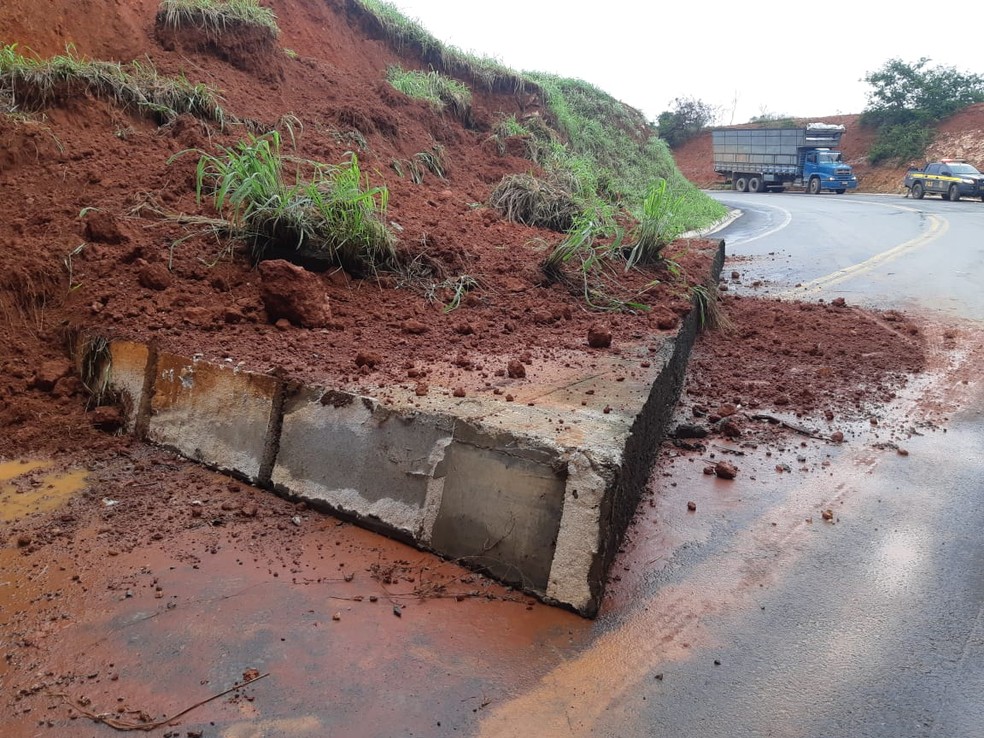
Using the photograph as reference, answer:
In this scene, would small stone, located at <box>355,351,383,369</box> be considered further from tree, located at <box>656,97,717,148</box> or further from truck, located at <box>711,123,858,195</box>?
tree, located at <box>656,97,717,148</box>

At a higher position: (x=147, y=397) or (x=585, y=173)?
(x=585, y=173)

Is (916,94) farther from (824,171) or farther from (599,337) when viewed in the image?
(599,337)

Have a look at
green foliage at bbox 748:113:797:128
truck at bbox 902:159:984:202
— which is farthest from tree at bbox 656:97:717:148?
truck at bbox 902:159:984:202

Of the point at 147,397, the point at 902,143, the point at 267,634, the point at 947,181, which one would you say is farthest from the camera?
the point at 902,143

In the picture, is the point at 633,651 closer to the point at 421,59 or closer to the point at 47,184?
the point at 47,184

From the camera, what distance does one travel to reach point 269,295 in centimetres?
402

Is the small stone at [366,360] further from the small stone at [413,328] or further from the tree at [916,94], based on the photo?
the tree at [916,94]

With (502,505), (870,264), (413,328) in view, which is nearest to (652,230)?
(413,328)

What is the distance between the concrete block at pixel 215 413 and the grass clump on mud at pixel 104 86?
10.8ft

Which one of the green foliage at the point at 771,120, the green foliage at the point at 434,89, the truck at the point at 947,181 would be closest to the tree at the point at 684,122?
the green foliage at the point at 771,120

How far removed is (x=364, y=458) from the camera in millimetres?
2943

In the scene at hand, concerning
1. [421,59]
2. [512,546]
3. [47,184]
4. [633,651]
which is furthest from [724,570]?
[421,59]

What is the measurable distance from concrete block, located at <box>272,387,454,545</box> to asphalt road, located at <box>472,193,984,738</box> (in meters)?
0.81

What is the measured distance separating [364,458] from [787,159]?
102 feet
